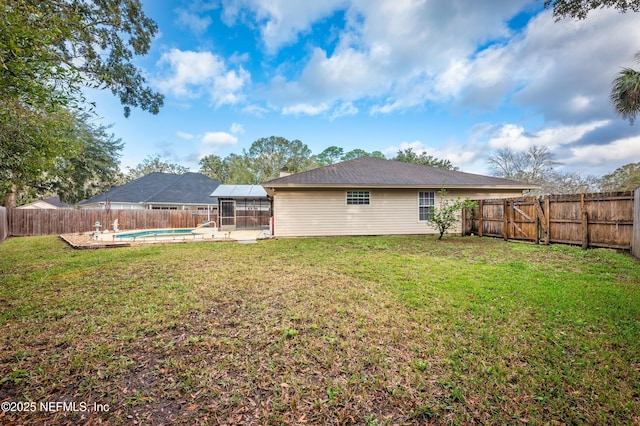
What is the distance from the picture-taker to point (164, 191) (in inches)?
893

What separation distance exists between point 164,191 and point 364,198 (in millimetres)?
19647

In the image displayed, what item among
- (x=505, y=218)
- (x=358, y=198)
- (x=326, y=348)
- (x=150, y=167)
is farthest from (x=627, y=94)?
(x=150, y=167)

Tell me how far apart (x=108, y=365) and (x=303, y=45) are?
13957 mm

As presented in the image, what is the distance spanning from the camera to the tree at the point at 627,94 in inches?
287

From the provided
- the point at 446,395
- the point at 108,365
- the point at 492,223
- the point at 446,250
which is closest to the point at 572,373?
the point at 446,395

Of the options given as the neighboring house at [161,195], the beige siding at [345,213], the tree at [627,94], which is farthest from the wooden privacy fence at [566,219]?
the neighboring house at [161,195]

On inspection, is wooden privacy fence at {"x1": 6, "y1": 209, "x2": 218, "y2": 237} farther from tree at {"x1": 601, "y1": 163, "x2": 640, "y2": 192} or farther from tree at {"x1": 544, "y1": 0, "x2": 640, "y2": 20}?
tree at {"x1": 601, "y1": 163, "x2": 640, "y2": 192}

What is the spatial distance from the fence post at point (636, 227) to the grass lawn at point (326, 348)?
1.12 metres

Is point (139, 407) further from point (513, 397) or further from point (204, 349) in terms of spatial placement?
point (513, 397)

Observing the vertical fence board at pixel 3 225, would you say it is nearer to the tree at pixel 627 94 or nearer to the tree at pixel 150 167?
the tree at pixel 627 94

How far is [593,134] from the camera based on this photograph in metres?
18.8

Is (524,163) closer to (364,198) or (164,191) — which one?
(364,198)

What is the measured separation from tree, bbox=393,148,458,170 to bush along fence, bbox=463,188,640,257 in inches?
832

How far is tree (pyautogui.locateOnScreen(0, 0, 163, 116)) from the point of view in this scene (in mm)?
3689
